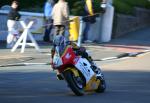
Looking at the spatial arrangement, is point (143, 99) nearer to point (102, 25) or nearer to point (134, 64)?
point (134, 64)

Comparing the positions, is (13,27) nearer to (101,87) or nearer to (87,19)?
(87,19)

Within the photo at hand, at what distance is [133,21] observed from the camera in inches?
1180

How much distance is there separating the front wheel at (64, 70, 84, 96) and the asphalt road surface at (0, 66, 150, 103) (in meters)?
0.11

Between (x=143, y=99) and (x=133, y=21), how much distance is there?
1967 centimetres

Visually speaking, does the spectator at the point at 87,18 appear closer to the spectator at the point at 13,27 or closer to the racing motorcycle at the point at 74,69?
the spectator at the point at 13,27

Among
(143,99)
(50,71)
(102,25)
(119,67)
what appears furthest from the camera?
(102,25)

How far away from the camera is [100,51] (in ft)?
68.5

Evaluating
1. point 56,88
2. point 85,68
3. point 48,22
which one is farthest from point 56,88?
point 48,22

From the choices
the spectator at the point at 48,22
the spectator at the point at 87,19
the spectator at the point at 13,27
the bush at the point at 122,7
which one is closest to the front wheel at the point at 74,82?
the spectator at the point at 13,27

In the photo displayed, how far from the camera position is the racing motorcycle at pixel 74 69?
1041cm

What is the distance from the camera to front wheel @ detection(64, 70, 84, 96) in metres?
10.4

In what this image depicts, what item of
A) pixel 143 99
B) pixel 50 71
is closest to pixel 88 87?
pixel 143 99

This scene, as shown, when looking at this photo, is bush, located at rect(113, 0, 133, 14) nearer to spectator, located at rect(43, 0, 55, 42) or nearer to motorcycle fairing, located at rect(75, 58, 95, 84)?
spectator, located at rect(43, 0, 55, 42)

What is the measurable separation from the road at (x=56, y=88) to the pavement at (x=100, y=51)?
208 cm
